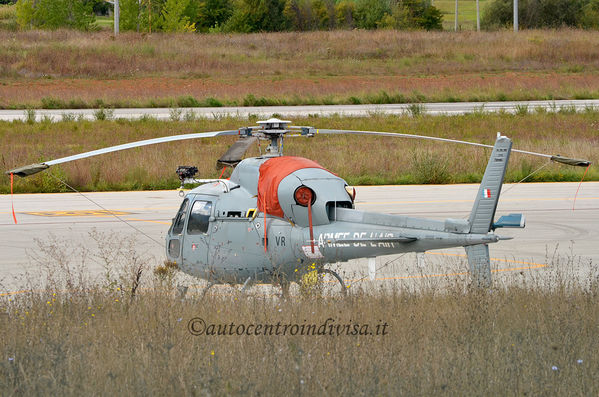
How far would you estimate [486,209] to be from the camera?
28.8 feet

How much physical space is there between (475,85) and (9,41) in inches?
1446

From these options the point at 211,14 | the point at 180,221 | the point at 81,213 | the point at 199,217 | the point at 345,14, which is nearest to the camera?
the point at 199,217

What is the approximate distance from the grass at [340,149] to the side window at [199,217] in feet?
46.6

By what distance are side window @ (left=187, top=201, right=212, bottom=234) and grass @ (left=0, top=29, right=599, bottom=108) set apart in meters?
36.7

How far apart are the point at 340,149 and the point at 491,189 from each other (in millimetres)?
20577

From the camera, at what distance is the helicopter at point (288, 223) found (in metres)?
8.84

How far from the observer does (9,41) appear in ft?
211

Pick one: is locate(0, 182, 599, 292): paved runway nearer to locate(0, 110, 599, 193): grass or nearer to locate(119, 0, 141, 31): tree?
locate(0, 110, 599, 193): grass

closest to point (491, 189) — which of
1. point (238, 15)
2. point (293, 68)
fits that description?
point (293, 68)

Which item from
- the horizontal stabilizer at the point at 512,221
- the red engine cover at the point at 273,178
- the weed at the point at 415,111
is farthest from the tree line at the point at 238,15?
the horizontal stabilizer at the point at 512,221

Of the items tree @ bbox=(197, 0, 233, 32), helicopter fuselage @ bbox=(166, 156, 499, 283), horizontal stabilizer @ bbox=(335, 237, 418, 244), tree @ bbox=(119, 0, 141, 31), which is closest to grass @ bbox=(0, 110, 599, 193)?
helicopter fuselage @ bbox=(166, 156, 499, 283)

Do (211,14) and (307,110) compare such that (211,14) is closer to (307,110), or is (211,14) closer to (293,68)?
(293,68)

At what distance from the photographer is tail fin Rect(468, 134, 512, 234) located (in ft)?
28.8

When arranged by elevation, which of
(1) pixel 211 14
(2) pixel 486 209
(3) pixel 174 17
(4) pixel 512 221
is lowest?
(4) pixel 512 221
